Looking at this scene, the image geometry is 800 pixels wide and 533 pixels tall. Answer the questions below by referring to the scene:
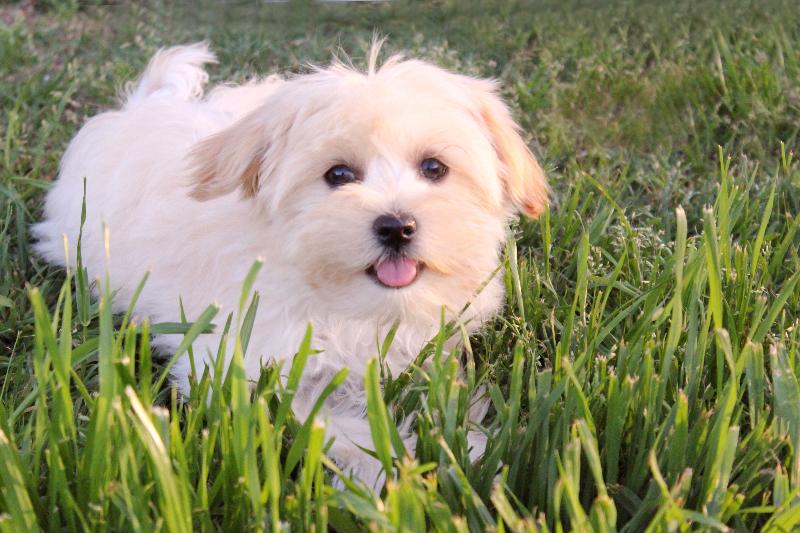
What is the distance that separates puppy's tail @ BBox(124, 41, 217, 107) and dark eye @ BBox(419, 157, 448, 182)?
66.6 inches

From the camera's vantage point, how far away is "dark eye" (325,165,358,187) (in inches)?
104

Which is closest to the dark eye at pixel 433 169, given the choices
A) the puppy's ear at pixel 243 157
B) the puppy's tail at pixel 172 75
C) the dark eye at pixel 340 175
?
the dark eye at pixel 340 175

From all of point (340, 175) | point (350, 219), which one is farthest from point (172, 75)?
point (350, 219)

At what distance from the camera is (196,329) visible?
195 cm

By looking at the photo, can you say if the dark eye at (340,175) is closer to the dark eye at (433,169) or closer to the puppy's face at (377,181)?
the puppy's face at (377,181)

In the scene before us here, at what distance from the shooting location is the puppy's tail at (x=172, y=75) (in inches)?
158

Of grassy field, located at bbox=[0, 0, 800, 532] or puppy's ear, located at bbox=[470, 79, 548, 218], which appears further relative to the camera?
puppy's ear, located at bbox=[470, 79, 548, 218]

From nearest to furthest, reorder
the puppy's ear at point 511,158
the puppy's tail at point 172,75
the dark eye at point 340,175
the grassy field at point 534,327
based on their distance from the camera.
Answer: the grassy field at point 534,327, the dark eye at point 340,175, the puppy's ear at point 511,158, the puppy's tail at point 172,75

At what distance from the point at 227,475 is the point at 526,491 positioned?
0.71 metres

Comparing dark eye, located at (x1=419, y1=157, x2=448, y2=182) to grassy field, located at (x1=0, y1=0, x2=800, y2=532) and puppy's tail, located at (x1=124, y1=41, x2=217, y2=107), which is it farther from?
puppy's tail, located at (x1=124, y1=41, x2=217, y2=107)

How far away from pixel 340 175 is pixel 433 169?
28cm

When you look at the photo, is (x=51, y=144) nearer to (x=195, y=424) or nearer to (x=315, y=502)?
(x=195, y=424)

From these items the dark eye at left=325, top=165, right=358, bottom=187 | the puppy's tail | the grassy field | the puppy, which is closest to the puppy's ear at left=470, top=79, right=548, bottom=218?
the puppy

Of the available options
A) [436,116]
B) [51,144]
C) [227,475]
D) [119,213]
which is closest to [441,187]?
[436,116]
